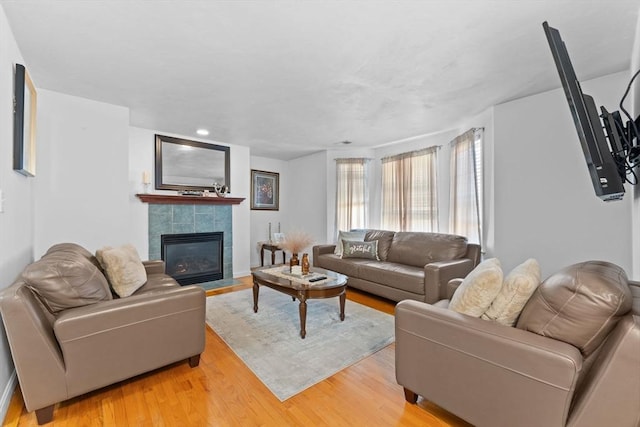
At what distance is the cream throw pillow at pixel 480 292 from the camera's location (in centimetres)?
147

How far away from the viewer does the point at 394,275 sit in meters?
3.50

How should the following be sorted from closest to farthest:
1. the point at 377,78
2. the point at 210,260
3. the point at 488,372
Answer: the point at 488,372 → the point at 377,78 → the point at 210,260

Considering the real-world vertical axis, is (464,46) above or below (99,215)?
above

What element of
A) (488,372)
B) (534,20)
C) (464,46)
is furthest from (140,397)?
(534,20)

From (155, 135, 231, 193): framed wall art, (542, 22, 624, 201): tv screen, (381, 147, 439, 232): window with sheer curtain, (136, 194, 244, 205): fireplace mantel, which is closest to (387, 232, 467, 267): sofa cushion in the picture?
(381, 147, 439, 232): window with sheer curtain

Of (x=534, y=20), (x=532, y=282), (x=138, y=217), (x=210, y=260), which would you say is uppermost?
(x=534, y=20)

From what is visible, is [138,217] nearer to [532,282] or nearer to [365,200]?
[365,200]

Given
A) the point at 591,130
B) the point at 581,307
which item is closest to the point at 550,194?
the point at 591,130

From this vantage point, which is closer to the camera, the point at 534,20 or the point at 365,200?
the point at 534,20

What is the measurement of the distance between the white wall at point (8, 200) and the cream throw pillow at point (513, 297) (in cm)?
278

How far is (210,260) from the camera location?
4746mm

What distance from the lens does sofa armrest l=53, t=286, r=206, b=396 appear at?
1.61m

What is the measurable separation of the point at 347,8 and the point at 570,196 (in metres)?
2.67

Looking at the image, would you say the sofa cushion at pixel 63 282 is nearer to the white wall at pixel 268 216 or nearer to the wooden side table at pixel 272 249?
the wooden side table at pixel 272 249
